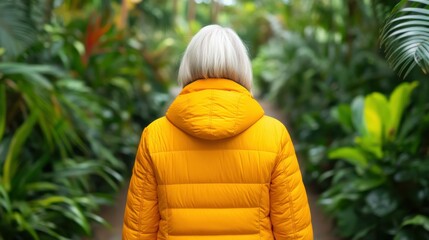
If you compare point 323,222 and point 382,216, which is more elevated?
point 382,216

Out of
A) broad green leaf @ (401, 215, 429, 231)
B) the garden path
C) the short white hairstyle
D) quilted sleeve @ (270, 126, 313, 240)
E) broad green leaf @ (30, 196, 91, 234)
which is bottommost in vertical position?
the garden path

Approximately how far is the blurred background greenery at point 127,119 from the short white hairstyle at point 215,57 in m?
0.74

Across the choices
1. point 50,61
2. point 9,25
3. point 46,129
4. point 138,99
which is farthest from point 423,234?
point 138,99

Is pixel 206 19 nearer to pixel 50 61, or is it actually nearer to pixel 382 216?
pixel 50 61

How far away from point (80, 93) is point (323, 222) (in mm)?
3039

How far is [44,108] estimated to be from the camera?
A: 16.0 feet

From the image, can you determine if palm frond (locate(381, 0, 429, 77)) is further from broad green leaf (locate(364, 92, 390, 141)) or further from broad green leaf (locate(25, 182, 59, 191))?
broad green leaf (locate(25, 182, 59, 191))

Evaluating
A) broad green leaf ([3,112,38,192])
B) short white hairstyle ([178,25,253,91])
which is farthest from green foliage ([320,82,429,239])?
short white hairstyle ([178,25,253,91])

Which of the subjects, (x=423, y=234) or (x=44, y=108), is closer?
(x=423, y=234)

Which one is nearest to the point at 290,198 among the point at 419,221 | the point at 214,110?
the point at 214,110

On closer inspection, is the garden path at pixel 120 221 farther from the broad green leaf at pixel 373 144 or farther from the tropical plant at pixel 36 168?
the broad green leaf at pixel 373 144

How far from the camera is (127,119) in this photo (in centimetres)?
877

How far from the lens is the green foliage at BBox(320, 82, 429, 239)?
482 centimetres

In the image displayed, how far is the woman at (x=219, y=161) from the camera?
7.52 feet
